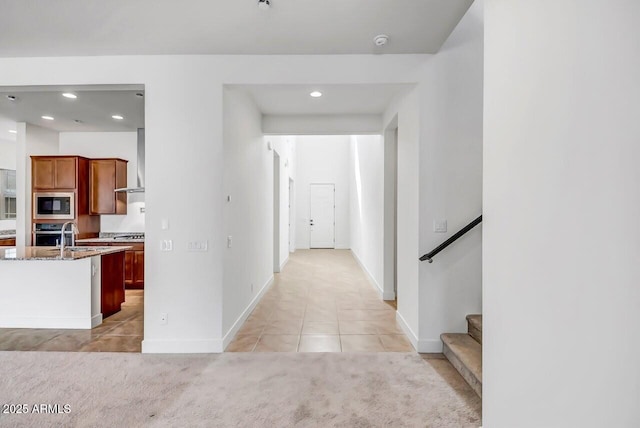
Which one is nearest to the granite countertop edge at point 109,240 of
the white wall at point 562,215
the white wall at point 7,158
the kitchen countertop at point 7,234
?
the kitchen countertop at point 7,234

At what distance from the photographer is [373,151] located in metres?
5.97

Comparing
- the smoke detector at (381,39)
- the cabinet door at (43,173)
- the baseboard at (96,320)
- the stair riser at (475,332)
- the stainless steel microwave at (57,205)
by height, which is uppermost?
the smoke detector at (381,39)

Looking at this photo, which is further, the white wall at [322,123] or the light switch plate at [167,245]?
the white wall at [322,123]

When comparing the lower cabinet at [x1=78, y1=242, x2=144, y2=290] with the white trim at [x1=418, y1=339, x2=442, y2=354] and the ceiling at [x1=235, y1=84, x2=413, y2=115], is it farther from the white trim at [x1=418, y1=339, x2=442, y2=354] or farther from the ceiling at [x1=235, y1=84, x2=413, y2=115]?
the white trim at [x1=418, y1=339, x2=442, y2=354]

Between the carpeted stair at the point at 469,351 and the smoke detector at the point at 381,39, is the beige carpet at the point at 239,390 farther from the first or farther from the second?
the smoke detector at the point at 381,39

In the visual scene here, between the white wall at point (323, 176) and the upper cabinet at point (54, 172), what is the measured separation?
6.59m

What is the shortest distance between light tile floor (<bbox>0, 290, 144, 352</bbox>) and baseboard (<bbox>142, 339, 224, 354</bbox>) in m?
0.21

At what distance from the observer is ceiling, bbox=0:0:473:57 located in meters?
2.29

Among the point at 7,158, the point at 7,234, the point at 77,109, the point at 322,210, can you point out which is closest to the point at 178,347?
the point at 77,109

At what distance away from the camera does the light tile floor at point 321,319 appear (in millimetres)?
3211

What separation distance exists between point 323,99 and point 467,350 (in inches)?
122

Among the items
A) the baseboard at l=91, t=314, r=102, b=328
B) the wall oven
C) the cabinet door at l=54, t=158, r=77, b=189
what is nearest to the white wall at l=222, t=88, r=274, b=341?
the baseboard at l=91, t=314, r=102, b=328

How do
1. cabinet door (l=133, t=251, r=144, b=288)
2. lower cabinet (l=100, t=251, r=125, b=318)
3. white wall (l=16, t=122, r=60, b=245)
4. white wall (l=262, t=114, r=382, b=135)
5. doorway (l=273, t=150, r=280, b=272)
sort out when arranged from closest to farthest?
lower cabinet (l=100, t=251, r=125, b=318)
white wall (l=262, t=114, r=382, b=135)
cabinet door (l=133, t=251, r=144, b=288)
white wall (l=16, t=122, r=60, b=245)
doorway (l=273, t=150, r=280, b=272)

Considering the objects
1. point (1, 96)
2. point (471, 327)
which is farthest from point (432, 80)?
point (1, 96)
